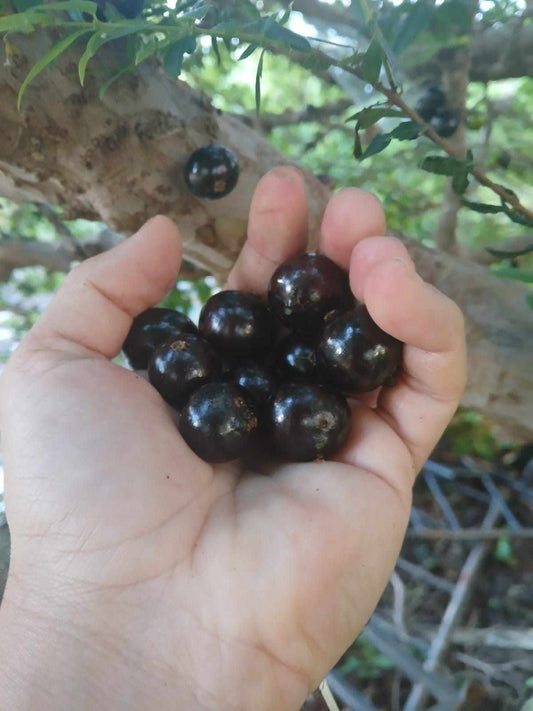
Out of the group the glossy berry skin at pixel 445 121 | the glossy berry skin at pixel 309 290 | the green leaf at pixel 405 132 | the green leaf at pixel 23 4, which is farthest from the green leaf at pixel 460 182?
the glossy berry skin at pixel 445 121

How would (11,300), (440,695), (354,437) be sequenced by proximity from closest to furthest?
(354,437) → (440,695) → (11,300)

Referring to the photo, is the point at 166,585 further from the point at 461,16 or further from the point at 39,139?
the point at 461,16

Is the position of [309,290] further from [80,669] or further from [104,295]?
[80,669]

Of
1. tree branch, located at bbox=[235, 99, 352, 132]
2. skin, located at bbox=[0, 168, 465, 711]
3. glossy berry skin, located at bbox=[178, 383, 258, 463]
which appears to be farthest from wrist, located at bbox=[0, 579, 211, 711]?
tree branch, located at bbox=[235, 99, 352, 132]

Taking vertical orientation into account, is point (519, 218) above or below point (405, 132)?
below

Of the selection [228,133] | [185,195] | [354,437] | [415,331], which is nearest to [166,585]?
[354,437]

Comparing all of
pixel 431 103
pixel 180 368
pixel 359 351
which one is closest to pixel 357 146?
Result: pixel 359 351

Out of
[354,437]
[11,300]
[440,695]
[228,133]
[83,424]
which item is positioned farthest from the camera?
[11,300]
